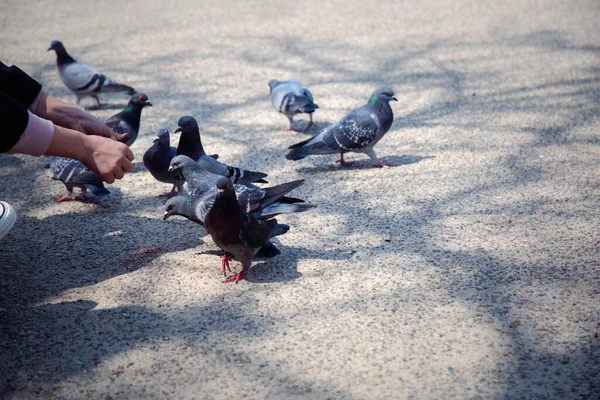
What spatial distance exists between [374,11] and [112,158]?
8390 millimetres

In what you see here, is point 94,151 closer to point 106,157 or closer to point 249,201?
point 106,157

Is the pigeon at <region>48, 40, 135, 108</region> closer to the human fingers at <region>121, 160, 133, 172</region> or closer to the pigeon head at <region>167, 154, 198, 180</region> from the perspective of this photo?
the pigeon head at <region>167, 154, 198, 180</region>

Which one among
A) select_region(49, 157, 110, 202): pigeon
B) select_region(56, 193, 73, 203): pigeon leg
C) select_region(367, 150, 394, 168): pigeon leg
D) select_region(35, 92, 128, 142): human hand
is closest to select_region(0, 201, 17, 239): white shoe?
select_region(35, 92, 128, 142): human hand

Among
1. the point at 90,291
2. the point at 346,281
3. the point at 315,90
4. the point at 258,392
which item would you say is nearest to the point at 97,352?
the point at 90,291

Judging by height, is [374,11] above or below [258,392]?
above

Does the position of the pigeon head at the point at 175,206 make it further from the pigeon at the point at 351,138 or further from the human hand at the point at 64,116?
the pigeon at the point at 351,138

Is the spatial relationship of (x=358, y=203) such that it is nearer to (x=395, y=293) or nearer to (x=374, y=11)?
(x=395, y=293)

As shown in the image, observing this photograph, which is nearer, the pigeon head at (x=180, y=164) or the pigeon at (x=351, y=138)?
the pigeon head at (x=180, y=164)

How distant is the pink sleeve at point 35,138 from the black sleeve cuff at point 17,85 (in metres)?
0.81

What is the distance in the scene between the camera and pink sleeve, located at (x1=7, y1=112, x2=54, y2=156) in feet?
8.57

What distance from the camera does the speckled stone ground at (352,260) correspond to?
260cm

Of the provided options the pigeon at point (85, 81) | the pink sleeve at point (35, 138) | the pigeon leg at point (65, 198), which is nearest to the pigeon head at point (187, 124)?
the pigeon leg at point (65, 198)

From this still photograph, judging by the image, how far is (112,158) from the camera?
2.72 metres

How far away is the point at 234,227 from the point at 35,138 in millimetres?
1144
